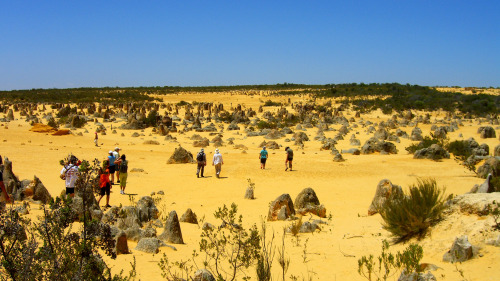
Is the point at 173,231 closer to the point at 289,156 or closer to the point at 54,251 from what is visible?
the point at 54,251

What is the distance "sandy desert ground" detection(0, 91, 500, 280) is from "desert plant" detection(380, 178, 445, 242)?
20 cm

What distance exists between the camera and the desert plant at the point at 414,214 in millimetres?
7027

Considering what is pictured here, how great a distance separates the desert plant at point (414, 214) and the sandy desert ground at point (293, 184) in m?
0.20

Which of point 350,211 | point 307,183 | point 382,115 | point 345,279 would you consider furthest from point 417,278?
point 382,115

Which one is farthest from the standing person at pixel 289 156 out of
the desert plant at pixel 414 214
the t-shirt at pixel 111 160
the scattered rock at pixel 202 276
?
the scattered rock at pixel 202 276

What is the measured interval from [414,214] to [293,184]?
815cm

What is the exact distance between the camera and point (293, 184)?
15.1 meters

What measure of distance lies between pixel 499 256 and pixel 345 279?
2.01 m

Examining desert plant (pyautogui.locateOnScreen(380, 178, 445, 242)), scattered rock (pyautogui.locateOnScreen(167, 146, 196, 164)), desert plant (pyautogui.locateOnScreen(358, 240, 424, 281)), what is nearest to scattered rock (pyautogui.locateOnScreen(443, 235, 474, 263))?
desert plant (pyautogui.locateOnScreen(358, 240, 424, 281))

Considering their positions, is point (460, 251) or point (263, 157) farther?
point (263, 157)

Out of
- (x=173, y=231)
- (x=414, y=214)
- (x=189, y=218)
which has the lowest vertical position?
(x=189, y=218)

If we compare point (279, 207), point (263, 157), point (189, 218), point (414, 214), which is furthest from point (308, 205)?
point (263, 157)

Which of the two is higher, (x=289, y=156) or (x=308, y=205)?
(x=289, y=156)

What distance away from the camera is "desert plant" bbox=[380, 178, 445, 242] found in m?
Result: 7.03
